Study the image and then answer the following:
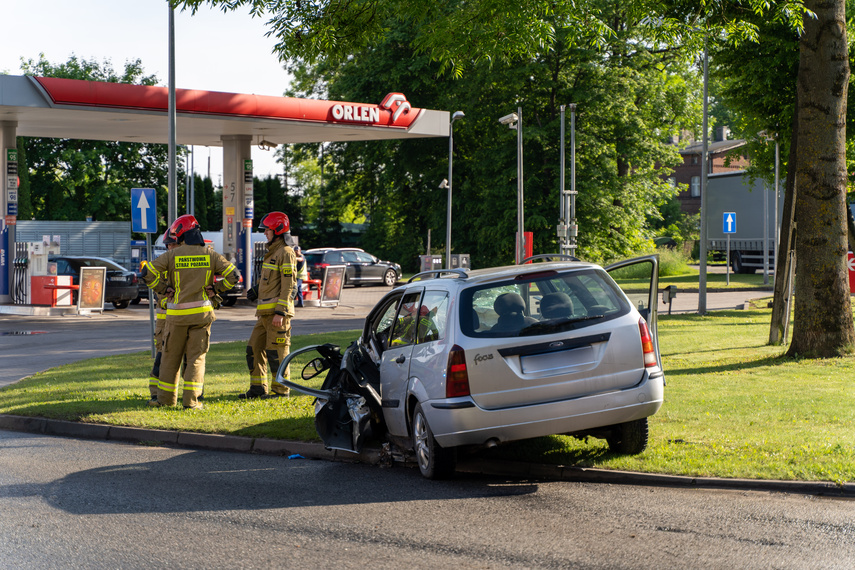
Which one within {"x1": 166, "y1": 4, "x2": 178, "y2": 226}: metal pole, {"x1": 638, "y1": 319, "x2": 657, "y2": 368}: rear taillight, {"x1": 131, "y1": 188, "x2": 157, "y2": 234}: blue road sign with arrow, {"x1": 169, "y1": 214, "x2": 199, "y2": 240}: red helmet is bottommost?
{"x1": 638, "y1": 319, "x2": 657, "y2": 368}: rear taillight

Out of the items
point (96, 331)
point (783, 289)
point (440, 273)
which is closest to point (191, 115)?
point (96, 331)

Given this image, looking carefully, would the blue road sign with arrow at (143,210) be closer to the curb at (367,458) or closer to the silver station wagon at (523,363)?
the curb at (367,458)

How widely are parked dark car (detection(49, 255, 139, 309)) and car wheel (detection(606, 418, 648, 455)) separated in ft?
70.3

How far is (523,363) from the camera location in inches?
261

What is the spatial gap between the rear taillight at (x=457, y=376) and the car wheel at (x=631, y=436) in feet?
4.80

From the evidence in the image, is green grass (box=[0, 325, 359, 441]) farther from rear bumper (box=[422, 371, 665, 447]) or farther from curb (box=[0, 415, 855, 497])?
rear bumper (box=[422, 371, 665, 447])

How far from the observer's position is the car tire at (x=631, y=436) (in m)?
7.17

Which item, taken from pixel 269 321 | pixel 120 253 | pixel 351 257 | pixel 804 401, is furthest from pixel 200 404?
pixel 120 253

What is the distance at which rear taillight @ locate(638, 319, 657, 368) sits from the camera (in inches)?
271

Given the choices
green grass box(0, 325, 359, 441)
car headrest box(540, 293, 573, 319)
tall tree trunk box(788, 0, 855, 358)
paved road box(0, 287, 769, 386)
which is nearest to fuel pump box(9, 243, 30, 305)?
paved road box(0, 287, 769, 386)

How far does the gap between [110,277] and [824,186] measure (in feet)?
67.0

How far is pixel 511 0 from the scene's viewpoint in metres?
14.4

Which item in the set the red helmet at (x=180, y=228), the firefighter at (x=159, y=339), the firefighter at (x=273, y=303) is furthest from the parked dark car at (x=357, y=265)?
the red helmet at (x=180, y=228)

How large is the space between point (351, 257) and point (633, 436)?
33.7 meters
